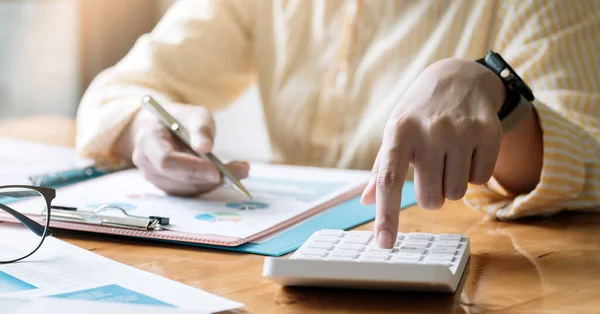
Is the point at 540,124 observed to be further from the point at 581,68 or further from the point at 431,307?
the point at 431,307

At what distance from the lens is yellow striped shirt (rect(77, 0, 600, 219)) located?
3.56ft

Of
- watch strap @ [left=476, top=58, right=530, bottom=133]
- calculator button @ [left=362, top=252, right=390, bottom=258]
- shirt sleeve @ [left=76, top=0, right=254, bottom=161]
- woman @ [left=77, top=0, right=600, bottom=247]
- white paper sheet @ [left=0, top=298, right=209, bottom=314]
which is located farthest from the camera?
shirt sleeve @ [left=76, top=0, right=254, bottom=161]

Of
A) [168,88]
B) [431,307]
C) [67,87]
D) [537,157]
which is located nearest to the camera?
[431,307]

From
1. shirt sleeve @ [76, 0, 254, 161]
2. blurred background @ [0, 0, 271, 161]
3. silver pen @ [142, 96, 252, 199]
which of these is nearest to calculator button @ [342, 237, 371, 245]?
silver pen @ [142, 96, 252, 199]

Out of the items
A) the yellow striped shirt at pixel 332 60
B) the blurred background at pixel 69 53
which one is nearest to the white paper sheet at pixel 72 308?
the yellow striped shirt at pixel 332 60

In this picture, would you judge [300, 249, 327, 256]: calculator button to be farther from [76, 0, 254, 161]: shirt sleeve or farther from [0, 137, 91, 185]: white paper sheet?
[76, 0, 254, 161]: shirt sleeve

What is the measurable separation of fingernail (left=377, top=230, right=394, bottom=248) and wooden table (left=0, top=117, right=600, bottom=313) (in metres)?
0.07

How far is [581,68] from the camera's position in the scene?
1.07m

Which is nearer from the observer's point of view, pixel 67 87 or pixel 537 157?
pixel 537 157

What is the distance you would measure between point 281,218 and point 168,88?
575mm

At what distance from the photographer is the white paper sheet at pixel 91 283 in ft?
1.82

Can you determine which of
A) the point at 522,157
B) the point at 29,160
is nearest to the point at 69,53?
the point at 29,160

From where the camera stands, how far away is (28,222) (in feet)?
2.36

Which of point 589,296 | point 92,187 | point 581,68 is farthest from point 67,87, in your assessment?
point 589,296
